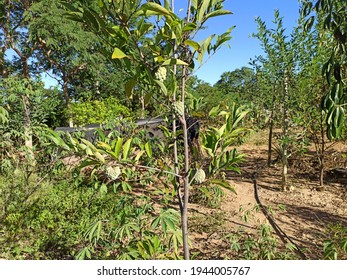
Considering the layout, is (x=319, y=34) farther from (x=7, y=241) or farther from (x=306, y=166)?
(x=7, y=241)

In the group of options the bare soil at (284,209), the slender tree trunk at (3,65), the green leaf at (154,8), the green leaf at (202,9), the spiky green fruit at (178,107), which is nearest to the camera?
the green leaf at (154,8)

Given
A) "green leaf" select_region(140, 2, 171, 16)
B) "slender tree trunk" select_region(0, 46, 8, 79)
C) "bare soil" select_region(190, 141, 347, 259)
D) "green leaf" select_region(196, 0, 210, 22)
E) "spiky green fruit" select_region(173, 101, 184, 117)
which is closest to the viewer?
"green leaf" select_region(140, 2, 171, 16)

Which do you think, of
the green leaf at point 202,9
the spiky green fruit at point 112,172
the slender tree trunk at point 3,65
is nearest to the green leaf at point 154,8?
the green leaf at point 202,9

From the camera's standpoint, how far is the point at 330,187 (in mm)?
4289

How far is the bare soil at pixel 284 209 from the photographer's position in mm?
2668

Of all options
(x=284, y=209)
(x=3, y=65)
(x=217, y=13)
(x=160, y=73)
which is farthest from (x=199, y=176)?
(x=3, y=65)

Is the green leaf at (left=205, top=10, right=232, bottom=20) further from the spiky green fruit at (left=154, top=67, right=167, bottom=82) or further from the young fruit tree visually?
the spiky green fruit at (left=154, top=67, right=167, bottom=82)

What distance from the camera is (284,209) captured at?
307 cm

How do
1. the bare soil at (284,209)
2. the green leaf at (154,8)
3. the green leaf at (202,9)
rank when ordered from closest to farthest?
the green leaf at (154,8) → the green leaf at (202,9) → the bare soil at (284,209)

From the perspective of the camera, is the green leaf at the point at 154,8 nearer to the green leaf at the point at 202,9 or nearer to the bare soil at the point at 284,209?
the green leaf at the point at 202,9

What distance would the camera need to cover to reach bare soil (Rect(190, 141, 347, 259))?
267cm

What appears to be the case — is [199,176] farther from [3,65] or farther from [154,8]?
[3,65]

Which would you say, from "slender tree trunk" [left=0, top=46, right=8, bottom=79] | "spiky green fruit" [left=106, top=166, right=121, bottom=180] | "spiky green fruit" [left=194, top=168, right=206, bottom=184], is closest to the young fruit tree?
"spiky green fruit" [left=194, top=168, right=206, bottom=184]
